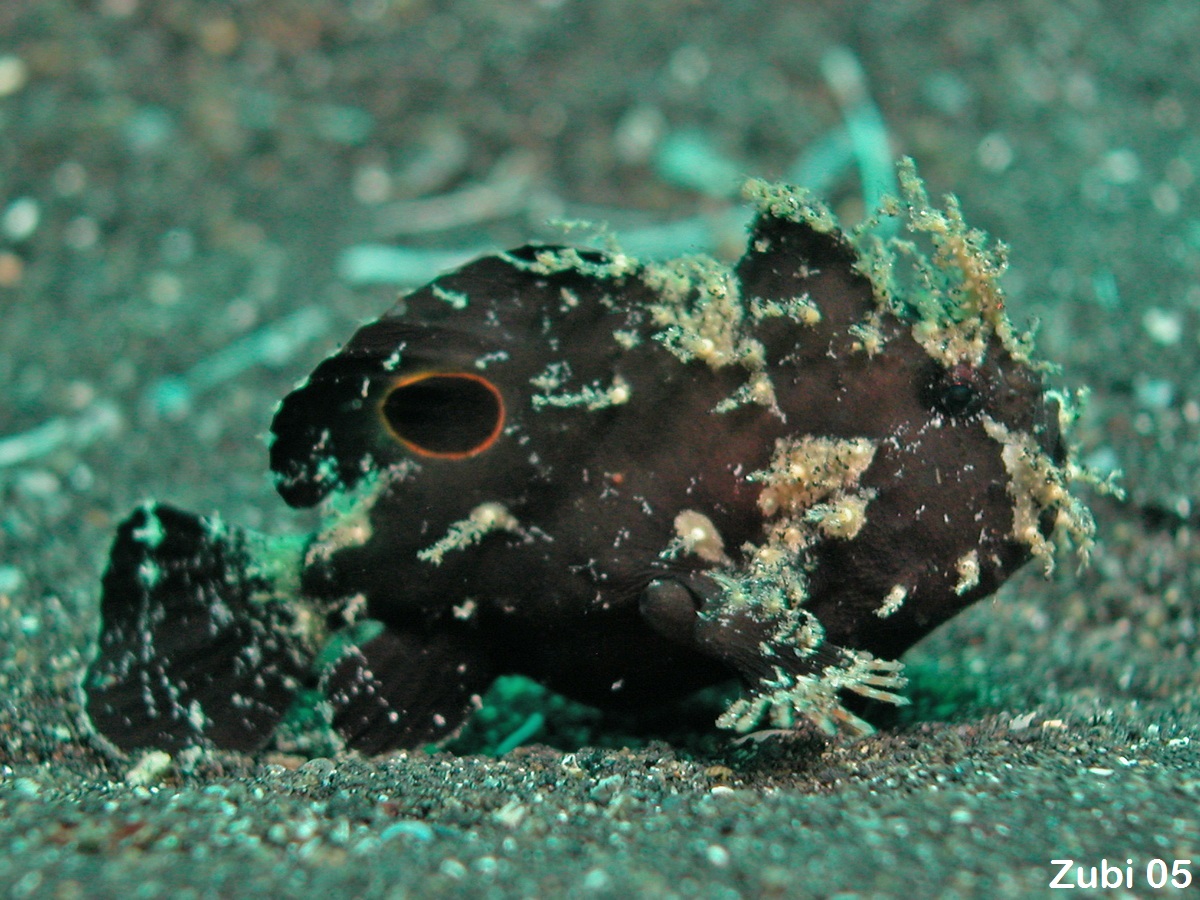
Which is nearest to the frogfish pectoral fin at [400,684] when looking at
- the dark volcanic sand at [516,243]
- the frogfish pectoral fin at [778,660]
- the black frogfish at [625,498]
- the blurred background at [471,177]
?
the black frogfish at [625,498]

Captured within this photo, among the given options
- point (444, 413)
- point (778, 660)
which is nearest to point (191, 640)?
point (444, 413)

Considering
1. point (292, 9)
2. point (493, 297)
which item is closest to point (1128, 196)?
point (493, 297)

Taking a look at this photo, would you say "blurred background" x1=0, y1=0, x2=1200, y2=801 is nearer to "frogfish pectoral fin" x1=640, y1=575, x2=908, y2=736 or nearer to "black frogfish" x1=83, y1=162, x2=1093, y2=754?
"black frogfish" x1=83, y1=162, x2=1093, y2=754

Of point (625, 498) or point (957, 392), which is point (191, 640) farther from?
point (957, 392)

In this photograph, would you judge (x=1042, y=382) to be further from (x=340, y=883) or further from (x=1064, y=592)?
(x=340, y=883)

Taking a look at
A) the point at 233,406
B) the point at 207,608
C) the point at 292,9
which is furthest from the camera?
the point at 292,9
